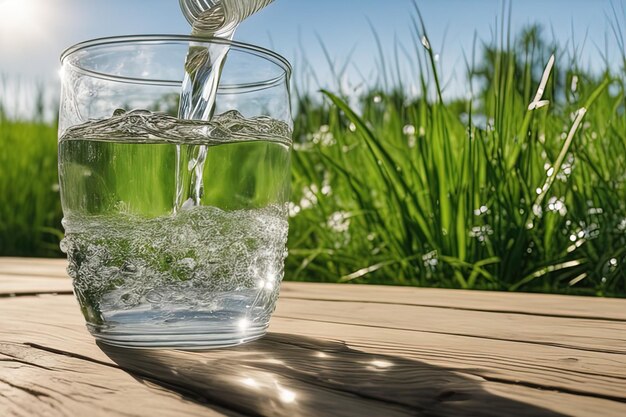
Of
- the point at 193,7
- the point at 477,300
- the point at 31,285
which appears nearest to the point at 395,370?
the point at 193,7

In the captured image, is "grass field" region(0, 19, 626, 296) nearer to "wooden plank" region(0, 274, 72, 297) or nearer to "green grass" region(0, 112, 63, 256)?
"wooden plank" region(0, 274, 72, 297)

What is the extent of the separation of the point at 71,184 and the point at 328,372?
41 cm

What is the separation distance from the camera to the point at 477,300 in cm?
139

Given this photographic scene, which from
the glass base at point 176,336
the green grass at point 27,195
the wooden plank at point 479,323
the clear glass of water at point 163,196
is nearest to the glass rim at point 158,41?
the clear glass of water at point 163,196

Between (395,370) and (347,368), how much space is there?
0.17 feet

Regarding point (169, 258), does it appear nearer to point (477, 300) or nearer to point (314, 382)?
point (314, 382)

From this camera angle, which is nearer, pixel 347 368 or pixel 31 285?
pixel 347 368

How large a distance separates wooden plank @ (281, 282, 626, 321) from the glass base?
542 mm

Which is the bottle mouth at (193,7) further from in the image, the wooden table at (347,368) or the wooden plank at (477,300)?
the wooden plank at (477,300)

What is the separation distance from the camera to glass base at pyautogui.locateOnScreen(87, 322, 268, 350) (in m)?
0.84

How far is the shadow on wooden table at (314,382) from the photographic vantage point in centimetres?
60

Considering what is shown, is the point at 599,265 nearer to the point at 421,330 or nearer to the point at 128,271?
the point at 421,330

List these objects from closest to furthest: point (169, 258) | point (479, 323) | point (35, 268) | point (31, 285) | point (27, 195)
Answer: point (169, 258) < point (479, 323) < point (31, 285) < point (35, 268) < point (27, 195)

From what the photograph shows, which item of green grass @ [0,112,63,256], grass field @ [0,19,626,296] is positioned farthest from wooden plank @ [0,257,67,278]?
green grass @ [0,112,63,256]
